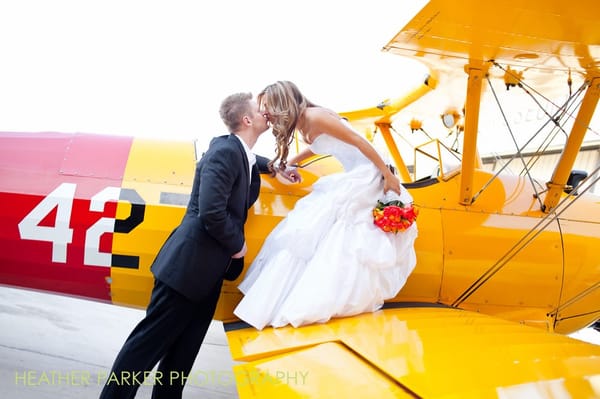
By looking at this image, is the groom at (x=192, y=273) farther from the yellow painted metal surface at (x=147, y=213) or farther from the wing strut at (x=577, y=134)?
the wing strut at (x=577, y=134)

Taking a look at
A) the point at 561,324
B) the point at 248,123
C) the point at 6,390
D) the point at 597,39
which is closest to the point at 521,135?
the point at 561,324

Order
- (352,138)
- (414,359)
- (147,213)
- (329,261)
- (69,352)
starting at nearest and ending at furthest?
(414,359), (329,261), (352,138), (147,213), (69,352)

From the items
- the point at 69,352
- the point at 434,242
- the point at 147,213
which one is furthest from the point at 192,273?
the point at 69,352

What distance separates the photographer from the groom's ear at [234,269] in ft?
8.73

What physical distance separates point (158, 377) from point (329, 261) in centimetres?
115

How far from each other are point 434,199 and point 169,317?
2007 millimetres

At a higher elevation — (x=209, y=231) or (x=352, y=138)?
(x=352, y=138)

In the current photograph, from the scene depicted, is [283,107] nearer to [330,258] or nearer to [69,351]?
[330,258]

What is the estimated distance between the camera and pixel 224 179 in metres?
2.23

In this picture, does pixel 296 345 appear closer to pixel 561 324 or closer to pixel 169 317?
pixel 169 317

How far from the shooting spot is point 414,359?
6.12ft

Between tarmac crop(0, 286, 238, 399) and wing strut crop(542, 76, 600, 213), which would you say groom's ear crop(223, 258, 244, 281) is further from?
wing strut crop(542, 76, 600, 213)

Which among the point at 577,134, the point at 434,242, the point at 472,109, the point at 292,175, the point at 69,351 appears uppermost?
the point at 577,134

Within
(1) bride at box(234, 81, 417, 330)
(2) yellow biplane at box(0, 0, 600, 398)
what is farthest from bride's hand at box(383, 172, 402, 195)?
(2) yellow biplane at box(0, 0, 600, 398)
